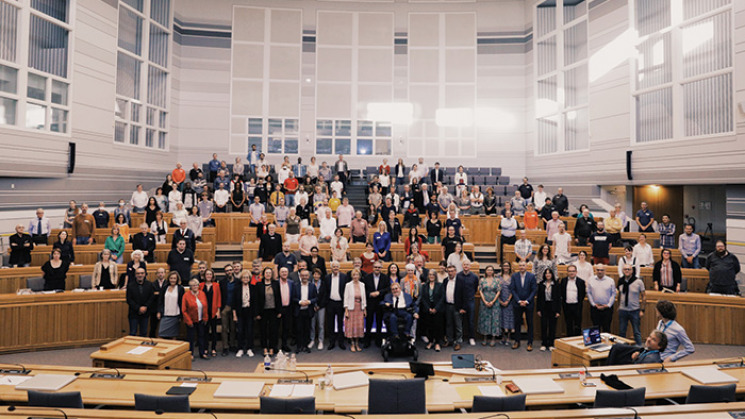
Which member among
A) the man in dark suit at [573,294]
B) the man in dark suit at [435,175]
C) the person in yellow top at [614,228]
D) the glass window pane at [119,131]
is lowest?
the man in dark suit at [573,294]

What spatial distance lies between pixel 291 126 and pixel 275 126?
642 millimetres

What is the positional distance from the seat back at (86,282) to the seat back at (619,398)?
8540 mm

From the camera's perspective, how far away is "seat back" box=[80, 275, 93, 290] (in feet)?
27.4

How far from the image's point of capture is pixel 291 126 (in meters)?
18.3

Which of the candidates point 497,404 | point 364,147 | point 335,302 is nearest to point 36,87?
point 335,302

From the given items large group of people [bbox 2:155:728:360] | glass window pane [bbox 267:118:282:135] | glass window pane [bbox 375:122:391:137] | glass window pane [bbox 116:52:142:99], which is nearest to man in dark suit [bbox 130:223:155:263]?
large group of people [bbox 2:155:728:360]

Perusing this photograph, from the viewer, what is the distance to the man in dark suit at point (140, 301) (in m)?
7.43

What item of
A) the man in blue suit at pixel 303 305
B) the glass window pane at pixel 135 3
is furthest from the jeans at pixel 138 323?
the glass window pane at pixel 135 3

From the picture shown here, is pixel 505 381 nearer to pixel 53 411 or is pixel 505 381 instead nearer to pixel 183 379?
pixel 183 379

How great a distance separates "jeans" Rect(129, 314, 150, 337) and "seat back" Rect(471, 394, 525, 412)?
20.0ft

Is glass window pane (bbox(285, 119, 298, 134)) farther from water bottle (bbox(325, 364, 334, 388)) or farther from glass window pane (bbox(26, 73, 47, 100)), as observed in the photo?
water bottle (bbox(325, 364, 334, 388))

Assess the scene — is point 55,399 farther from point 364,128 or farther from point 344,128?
point 364,128

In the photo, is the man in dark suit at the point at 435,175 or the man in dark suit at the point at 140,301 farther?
the man in dark suit at the point at 435,175

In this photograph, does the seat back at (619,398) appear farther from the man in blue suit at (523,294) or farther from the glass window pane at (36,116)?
the glass window pane at (36,116)
